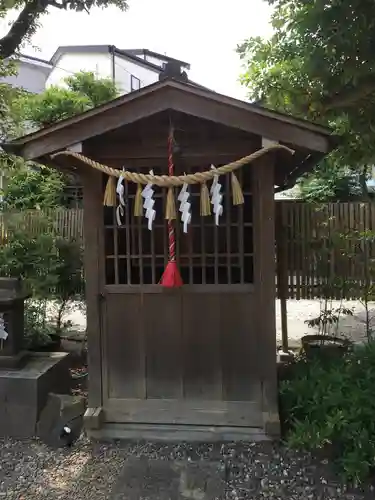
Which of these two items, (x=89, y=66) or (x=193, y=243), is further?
(x=89, y=66)

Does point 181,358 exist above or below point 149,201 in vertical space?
below

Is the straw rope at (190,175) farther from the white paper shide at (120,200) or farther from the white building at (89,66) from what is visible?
the white building at (89,66)

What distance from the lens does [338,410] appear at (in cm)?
400

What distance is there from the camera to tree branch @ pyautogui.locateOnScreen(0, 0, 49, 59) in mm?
8664

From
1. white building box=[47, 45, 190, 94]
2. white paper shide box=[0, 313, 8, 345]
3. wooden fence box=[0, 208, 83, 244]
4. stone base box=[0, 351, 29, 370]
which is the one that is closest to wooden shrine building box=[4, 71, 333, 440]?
stone base box=[0, 351, 29, 370]

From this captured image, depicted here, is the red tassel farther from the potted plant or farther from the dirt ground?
the dirt ground

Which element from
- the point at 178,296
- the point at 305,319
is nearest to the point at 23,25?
the point at 178,296

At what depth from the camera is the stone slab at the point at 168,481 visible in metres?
3.71

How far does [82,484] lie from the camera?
3.92 m

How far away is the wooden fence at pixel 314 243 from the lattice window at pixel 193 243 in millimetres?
2740

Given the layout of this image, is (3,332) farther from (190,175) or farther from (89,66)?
(89,66)

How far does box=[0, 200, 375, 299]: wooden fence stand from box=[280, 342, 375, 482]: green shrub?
2.48 meters

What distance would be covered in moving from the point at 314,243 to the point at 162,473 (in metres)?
4.89

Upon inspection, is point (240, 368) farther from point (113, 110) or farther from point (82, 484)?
point (113, 110)
